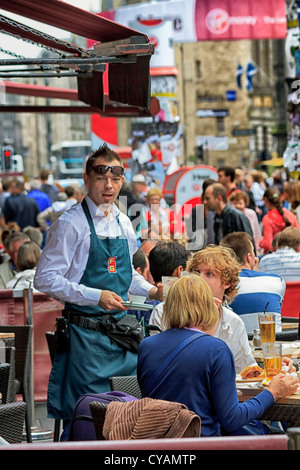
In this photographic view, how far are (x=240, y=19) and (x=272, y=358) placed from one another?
72.1 feet

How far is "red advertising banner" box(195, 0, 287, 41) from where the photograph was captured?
25391 millimetres

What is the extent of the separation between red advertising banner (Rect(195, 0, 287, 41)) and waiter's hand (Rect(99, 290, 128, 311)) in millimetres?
20437

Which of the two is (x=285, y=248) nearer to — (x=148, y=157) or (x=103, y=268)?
(x=103, y=268)

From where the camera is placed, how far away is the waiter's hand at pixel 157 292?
6.04m

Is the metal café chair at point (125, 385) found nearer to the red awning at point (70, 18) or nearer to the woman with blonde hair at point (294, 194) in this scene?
the red awning at point (70, 18)

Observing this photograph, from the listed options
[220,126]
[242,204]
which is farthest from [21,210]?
[220,126]

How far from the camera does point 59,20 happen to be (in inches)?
247

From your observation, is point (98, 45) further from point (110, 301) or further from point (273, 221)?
point (273, 221)

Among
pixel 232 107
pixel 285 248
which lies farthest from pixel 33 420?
pixel 232 107

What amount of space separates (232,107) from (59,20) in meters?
68.8

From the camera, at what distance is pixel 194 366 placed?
411 centimetres

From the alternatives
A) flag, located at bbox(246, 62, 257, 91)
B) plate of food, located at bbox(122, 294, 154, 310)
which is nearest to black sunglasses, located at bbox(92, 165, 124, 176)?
plate of food, located at bbox(122, 294, 154, 310)

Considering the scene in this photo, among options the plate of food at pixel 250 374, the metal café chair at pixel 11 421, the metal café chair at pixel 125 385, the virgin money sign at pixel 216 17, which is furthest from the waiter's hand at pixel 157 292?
the virgin money sign at pixel 216 17
